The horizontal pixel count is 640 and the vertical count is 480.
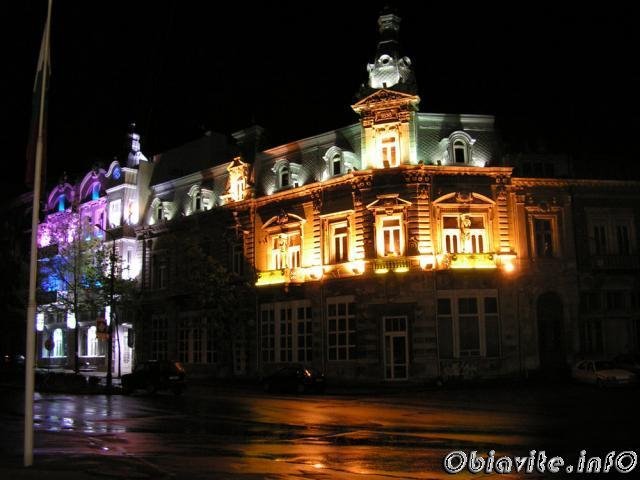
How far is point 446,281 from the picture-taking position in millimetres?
35594

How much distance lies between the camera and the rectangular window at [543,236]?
3719cm

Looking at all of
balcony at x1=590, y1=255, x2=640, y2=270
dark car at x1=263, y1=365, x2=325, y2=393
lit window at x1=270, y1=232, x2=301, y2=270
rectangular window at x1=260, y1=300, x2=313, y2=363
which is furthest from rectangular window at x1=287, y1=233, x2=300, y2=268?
balcony at x1=590, y1=255, x2=640, y2=270

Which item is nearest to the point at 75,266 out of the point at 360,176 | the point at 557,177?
the point at 360,176

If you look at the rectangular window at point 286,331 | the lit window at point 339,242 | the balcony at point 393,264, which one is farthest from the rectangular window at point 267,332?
the balcony at point 393,264

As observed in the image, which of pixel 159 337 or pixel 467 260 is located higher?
pixel 467 260

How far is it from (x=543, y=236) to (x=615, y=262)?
4.41m

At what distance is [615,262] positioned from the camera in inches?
1468

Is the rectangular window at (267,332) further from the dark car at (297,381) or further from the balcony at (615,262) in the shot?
the balcony at (615,262)

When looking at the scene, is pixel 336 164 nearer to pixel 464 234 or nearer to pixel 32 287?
pixel 464 234

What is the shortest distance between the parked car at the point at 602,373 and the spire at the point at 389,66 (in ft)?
57.3

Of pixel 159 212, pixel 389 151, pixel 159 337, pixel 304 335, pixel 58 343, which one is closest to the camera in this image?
pixel 389 151

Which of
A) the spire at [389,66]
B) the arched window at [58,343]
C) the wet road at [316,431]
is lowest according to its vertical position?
the wet road at [316,431]

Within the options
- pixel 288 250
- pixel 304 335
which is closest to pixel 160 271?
pixel 288 250

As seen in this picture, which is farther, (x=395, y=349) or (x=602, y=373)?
(x=395, y=349)
